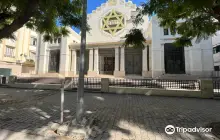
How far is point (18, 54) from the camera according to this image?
26391 mm

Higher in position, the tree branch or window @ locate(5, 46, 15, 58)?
window @ locate(5, 46, 15, 58)

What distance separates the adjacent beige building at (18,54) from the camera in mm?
23469

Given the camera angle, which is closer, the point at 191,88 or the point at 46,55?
the point at 191,88

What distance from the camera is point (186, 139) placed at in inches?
120

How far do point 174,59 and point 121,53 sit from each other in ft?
26.7

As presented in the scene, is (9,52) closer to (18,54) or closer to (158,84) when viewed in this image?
(18,54)

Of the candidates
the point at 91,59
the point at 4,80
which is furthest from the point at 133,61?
the point at 4,80

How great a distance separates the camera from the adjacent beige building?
2347 cm

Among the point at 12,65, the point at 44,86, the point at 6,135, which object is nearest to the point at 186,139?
the point at 6,135

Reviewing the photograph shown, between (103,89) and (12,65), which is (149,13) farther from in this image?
(12,65)

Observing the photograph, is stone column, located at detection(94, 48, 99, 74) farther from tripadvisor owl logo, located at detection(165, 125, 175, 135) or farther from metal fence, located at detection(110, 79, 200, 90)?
tripadvisor owl logo, located at detection(165, 125, 175, 135)

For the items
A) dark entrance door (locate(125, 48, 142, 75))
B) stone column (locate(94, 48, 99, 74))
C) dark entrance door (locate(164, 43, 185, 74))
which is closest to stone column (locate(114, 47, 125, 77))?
dark entrance door (locate(125, 48, 142, 75))

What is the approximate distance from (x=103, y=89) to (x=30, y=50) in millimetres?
27083

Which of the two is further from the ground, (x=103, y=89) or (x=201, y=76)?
(x=201, y=76)
